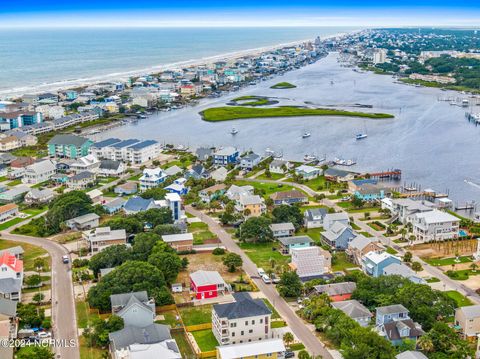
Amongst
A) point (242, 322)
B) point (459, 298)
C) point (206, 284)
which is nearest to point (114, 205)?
point (206, 284)

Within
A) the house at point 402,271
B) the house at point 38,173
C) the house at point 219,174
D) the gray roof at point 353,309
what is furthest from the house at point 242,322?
the house at point 38,173

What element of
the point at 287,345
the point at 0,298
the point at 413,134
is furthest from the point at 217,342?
the point at 413,134

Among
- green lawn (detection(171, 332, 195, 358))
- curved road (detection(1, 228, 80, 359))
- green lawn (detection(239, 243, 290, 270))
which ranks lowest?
green lawn (detection(171, 332, 195, 358))

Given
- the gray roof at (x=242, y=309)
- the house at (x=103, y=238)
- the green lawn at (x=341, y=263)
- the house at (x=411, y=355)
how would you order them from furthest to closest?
the house at (x=103, y=238), the green lawn at (x=341, y=263), the gray roof at (x=242, y=309), the house at (x=411, y=355)

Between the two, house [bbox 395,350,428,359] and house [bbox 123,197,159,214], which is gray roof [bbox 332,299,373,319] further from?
house [bbox 123,197,159,214]

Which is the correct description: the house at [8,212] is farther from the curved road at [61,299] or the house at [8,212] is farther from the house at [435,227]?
the house at [435,227]

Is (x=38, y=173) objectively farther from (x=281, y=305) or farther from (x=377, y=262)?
(x=377, y=262)

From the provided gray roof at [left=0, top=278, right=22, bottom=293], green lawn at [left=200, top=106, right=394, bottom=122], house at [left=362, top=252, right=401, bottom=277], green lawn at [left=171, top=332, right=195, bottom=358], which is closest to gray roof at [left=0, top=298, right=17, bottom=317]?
gray roof at [left=0, top=278, right=22, bottom=293]
